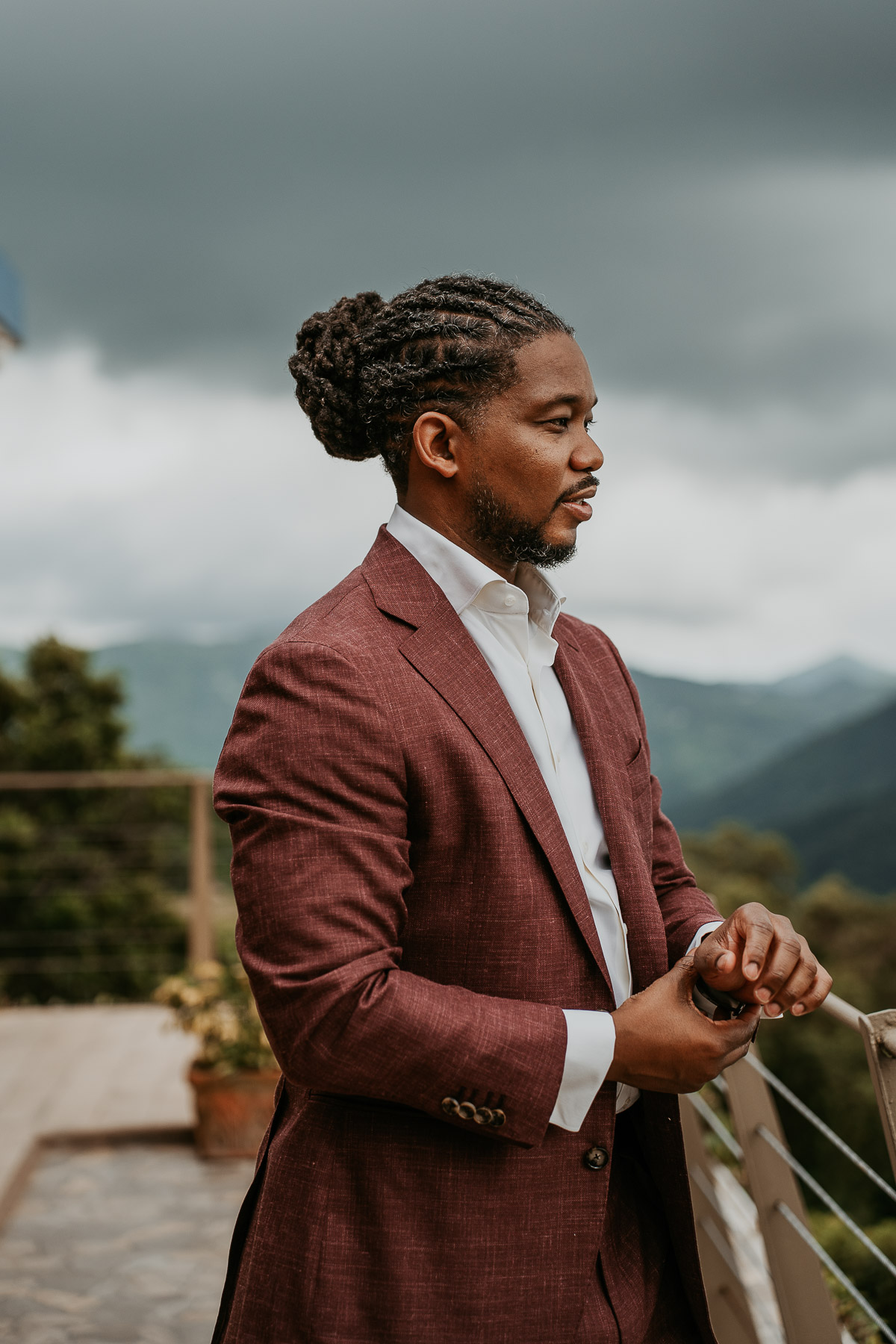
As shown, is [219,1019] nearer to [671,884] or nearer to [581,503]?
[671,884]

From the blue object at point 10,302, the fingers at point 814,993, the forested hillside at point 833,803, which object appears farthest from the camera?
the forested hillside at point 833,803

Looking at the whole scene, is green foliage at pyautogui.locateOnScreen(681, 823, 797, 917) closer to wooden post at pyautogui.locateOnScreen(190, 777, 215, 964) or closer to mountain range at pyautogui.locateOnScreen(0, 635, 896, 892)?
mountain range at pyautogui.locateOnScreen(0, 635, 896, 892)

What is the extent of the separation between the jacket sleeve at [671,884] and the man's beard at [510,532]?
0.84 ft

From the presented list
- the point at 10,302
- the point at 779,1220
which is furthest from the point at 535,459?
the point at 10,302

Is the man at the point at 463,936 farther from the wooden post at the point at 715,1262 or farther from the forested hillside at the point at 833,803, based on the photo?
the forested hillside at the point at 833,803

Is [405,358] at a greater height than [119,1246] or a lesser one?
greater

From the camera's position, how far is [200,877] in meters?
5.74

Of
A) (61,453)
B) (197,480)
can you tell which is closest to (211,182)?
(61,453)

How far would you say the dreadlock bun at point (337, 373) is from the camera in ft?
4.09

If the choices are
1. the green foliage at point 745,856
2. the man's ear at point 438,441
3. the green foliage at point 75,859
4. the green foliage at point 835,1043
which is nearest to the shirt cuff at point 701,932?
the man's ear at point 438,441

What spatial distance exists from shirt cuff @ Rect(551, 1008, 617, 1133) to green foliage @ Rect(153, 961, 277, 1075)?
2.77 meters

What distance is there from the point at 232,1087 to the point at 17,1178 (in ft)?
2.36

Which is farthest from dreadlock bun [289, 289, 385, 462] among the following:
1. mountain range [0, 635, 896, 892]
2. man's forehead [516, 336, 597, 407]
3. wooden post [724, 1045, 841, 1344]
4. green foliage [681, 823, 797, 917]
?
mountain range [0, 635, 896, 892]

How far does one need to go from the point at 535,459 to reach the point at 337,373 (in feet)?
0.92
